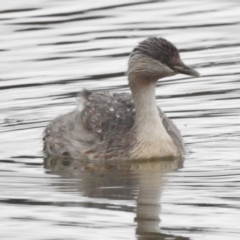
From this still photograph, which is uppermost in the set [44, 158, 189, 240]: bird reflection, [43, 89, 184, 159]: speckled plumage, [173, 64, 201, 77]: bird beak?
[173, 64, 201, 77]: bird beak

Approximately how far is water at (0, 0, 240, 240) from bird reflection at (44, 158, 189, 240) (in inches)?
0.5

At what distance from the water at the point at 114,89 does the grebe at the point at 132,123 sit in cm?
24

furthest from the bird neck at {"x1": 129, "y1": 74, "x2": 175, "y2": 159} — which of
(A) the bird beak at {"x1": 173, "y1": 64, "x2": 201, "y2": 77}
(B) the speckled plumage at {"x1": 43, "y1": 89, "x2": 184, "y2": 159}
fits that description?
(A) the bird beak at {"x1": 173, "y1": 64, "x2": 201, "y2": 77}

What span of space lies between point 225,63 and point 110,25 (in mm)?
3314

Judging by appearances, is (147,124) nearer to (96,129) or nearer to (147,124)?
(147,124)

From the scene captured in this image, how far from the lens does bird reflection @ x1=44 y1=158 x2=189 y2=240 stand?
11.7 m

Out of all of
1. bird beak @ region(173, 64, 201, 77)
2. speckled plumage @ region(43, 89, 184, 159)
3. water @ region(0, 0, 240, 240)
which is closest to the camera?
water @ region(0, 0, 240, 240)

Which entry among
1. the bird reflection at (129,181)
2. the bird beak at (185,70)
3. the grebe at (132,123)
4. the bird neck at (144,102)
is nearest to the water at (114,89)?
the bird reflection at (129,181)

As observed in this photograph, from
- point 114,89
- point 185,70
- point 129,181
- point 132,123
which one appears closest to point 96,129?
point 132,123

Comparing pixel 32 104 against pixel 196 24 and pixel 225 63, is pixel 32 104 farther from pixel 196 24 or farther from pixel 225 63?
pixel 196 24

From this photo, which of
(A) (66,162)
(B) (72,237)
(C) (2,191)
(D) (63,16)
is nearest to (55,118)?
(A) (66,162)

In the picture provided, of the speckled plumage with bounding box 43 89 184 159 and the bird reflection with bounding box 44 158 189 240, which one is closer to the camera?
the bird reflection with bounding box 44 158 189 240

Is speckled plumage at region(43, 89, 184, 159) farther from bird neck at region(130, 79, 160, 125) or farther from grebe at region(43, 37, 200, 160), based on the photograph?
bird neck at region(130, 79, 160, 125)

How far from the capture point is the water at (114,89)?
11.7m
